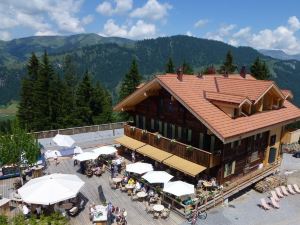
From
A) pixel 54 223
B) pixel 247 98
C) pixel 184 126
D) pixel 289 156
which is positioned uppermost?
pixel 247 98

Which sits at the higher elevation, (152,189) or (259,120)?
(259,120)

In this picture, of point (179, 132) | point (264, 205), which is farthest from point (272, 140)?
point (179, 132)

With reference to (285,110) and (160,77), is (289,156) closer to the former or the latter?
(285,110)

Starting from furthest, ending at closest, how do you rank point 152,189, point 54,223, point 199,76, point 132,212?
point 199,76 → point 152,189 → point 132,212 → point 54,223

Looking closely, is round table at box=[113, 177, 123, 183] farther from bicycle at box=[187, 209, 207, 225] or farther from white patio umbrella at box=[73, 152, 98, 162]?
bicycle at box=[187, 209, 207, 225]

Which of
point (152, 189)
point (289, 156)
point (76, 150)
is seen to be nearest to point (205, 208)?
point (152, 189)

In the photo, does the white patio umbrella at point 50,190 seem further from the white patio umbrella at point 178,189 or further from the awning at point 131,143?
the awning at point 131,143

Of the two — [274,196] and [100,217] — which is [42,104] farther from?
[274,196]
